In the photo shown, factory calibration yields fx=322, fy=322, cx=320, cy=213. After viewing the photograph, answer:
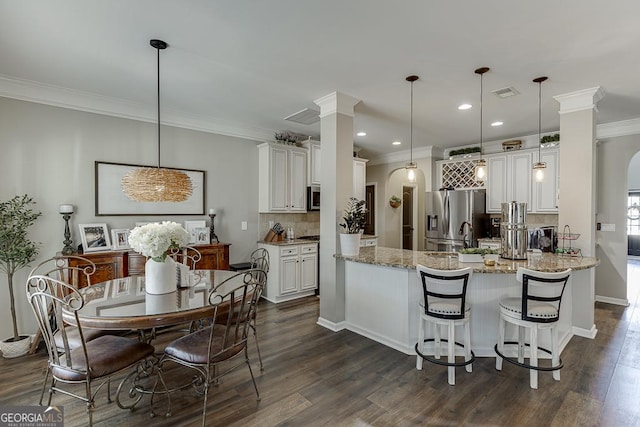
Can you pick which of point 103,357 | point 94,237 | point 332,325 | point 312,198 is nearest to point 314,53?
point 103,357

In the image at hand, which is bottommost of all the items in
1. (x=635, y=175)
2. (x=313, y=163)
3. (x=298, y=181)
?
(x=298, y=181)

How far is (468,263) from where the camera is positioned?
119 inches

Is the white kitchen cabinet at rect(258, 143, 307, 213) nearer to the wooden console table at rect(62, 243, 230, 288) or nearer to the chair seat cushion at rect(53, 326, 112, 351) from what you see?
the wooden console table at rect(62, 243, 230, 288)

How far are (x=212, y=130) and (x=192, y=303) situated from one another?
3171 millimetres

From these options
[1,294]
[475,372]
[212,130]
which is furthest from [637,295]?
[1,294]

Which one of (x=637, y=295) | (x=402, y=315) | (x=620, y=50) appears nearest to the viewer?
(x=620, y=50)

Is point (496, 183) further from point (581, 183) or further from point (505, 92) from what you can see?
point (505, 92)

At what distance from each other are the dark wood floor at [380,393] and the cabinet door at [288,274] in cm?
152

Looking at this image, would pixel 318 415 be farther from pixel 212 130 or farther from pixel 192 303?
pixel 212 130

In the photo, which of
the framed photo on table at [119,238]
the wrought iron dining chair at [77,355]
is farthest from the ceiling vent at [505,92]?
the framed photo on table at [119,238]

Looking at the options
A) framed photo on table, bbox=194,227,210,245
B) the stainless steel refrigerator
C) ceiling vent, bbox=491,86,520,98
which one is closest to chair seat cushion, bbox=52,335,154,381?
framed photo on table, bbox=194,227,210,245

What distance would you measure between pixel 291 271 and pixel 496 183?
12.9ft

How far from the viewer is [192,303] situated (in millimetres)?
2201

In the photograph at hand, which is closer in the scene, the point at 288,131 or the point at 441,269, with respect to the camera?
the point at 441,269
